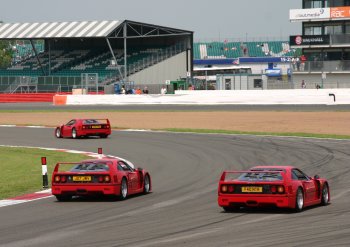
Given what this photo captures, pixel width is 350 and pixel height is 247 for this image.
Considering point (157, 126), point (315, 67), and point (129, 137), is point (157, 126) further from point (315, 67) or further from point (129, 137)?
point (315, 67)

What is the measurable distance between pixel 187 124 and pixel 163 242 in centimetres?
3876

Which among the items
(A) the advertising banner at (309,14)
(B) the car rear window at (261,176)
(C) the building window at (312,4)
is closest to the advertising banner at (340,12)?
(A) the advertising banner at (309,14)

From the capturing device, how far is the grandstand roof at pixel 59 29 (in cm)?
8681

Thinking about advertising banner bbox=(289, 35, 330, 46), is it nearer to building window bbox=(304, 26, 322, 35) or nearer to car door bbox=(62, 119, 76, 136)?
building window bbox=(304, 26, 322, 35)

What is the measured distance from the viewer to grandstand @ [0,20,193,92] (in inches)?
3423

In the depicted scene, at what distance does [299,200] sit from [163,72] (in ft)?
244

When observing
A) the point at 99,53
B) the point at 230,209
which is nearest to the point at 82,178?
the point at 230,209

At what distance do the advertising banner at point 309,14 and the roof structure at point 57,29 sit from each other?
57.5ft

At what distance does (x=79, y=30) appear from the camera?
89.1 metres

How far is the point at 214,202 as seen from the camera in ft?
58.9

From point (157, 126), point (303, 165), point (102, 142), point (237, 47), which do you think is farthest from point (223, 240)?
point (237, 47)

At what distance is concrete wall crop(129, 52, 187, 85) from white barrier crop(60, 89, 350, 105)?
49.5 ft

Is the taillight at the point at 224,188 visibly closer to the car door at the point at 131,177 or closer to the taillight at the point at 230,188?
the taillight at the point at 230,188

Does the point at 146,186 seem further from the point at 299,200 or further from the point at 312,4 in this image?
the point at 312,4
